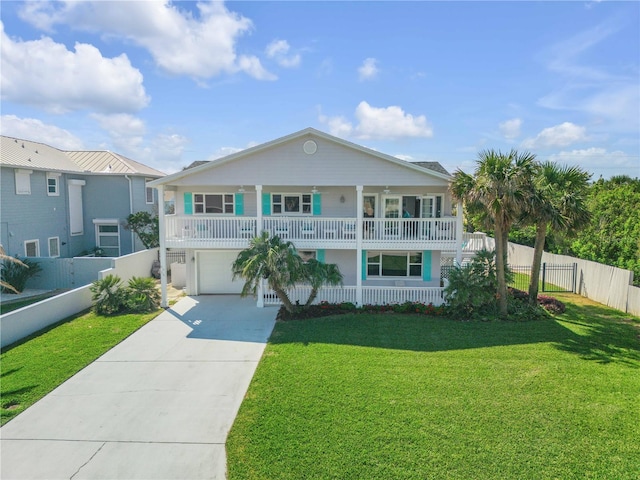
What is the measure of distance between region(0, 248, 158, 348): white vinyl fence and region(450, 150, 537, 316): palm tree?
15.1 meters

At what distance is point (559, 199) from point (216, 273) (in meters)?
14.9

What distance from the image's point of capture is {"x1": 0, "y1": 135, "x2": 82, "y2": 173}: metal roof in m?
19.8

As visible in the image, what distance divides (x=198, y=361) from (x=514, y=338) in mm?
9905

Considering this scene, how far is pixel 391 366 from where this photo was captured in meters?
10.3

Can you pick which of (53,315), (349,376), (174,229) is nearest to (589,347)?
(349,376)

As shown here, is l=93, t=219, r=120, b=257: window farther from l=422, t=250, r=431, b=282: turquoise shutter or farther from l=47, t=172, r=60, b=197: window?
l=422, t=250, r=431, b=282: turquoise shutter

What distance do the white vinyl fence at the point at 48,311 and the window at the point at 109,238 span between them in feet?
25.1

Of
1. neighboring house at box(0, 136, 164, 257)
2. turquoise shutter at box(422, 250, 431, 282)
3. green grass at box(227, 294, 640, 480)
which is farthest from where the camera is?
neighboring house at box(0, 136, 164, 257)

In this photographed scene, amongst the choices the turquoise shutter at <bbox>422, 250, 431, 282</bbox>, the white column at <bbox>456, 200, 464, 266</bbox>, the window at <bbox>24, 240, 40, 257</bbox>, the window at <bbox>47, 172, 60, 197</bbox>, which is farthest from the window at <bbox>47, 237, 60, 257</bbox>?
the white column at <bbox>456, 200, 464, 266</bbox>

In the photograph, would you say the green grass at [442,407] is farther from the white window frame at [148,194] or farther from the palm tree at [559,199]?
the white window frame at [148,194]

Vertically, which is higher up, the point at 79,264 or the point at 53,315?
the point at 79,264

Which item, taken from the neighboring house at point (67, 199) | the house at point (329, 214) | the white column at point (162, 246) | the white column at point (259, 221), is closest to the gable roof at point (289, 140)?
the house at point (329, 214)

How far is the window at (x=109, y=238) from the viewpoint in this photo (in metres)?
25.3

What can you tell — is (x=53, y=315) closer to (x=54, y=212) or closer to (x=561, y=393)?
(x=54, y=212)
